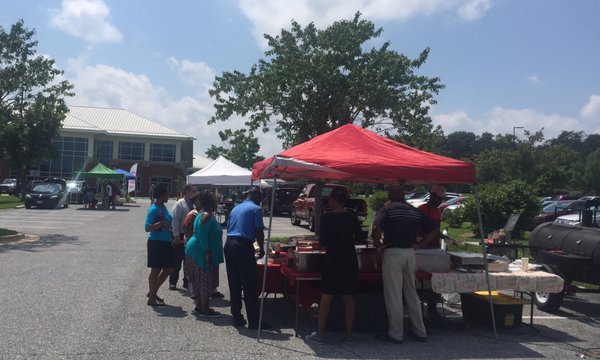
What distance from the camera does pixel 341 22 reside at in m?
18.0

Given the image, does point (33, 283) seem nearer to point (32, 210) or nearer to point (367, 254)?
point (367, 254)

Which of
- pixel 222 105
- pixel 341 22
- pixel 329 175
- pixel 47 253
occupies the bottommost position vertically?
pixel 47 253

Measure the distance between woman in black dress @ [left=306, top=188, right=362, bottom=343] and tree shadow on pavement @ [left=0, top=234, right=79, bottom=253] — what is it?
1005cm

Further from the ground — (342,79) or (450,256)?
(342,79)

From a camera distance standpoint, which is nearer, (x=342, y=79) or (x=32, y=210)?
(x=342, y=79)

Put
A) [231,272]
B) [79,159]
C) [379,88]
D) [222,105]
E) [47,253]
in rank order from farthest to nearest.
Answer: [79,159] → [222,105] → [379,88] → [47,253] → [231,272]

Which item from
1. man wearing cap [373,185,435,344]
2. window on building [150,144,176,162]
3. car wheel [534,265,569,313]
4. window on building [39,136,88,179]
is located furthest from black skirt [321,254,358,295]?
window on building [150,144,176,162]

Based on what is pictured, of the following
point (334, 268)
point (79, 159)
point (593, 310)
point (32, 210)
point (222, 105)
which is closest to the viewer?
point (334, 268)

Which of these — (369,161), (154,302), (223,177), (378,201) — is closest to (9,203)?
(223,177)

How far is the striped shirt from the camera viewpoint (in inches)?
277

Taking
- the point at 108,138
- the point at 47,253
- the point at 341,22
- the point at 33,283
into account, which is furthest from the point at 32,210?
the point at 108,138

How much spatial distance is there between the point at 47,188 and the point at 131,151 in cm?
3021

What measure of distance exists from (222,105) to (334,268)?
13.3 meters

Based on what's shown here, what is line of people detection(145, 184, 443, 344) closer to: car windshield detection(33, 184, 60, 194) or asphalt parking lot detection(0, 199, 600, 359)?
asphalt parking lot detection(0, 199, 600, 359)
